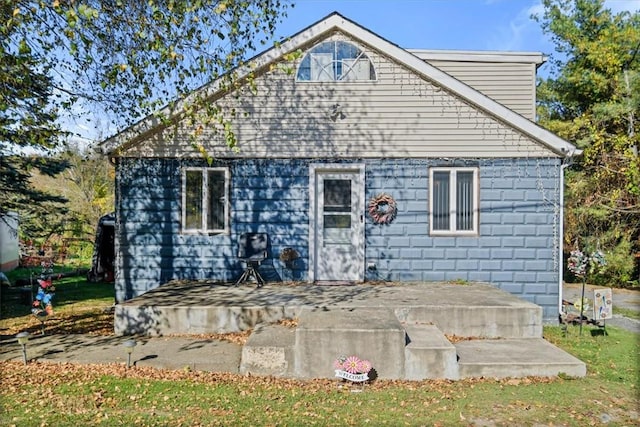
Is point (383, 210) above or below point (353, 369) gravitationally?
above

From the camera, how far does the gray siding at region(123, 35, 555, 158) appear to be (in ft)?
29.1

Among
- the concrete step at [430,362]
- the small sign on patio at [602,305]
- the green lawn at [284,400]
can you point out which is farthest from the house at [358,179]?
the green lawn at [284,400]

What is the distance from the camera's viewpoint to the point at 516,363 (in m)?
5.56

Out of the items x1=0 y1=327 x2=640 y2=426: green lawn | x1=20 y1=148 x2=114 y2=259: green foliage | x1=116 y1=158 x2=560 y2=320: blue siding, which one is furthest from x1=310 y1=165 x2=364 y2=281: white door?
x1=20 y1=148 x2=114 y2=259: green foliage

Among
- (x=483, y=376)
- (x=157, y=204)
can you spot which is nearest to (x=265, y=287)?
(x=157, y=204)

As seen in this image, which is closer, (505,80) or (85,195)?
(505,80)

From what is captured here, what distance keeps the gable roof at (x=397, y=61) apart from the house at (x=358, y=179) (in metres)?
0.03

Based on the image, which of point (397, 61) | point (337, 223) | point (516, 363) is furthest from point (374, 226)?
point (516, 363)

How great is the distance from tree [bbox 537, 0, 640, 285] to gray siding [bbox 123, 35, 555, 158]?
27.5ft

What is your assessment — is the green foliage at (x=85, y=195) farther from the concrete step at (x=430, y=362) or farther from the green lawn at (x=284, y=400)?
the concrete step at (x=430, y=362)

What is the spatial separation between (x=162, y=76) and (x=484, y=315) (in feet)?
20.9

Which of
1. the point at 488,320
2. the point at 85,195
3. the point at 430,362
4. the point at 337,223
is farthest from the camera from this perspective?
the point at 85,195

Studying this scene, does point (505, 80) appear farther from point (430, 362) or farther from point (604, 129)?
point (430, 362)

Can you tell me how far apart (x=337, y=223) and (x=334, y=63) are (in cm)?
333
